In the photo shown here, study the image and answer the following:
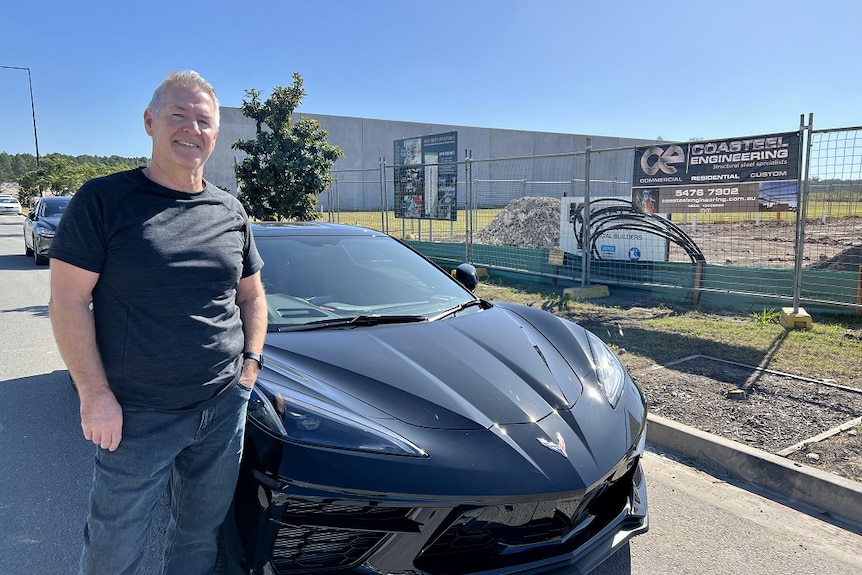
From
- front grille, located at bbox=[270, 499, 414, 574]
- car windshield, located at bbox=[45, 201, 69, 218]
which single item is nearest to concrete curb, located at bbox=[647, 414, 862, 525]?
front grille, located at bbox=[270, 499, 414, 574]

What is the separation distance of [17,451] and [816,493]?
4905 millimetres

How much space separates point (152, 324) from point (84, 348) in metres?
0.19

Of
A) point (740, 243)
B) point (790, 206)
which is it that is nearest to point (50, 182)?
point (740, 243)

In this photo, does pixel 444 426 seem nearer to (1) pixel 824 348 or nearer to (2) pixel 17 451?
(2) pixel 17 451

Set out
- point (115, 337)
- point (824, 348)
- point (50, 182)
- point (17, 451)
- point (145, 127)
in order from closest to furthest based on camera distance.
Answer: point (115, 337) < point (145, 127) < point (17, 451) < point (824, 348) < point (50, 182)

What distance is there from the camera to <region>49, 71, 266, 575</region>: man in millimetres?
1628

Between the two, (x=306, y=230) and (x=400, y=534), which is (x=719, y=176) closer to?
(x=306, y=230)

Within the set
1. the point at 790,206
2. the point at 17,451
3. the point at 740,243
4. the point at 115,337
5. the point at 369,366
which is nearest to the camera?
the point at 115,337

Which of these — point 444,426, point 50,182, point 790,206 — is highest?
point 50,182

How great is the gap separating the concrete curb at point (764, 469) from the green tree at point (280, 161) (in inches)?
293

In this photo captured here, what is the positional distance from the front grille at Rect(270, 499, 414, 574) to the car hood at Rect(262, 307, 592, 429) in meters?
0.38

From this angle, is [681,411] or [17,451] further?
[681,411]

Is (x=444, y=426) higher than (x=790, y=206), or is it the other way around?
(x=790, y=206)

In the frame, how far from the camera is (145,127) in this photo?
70.7 inches
